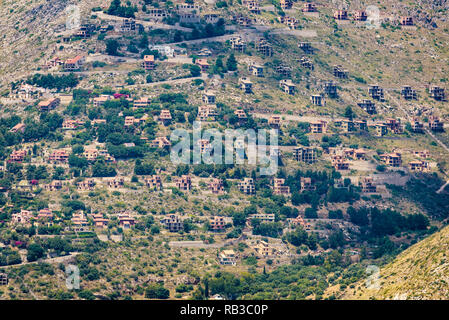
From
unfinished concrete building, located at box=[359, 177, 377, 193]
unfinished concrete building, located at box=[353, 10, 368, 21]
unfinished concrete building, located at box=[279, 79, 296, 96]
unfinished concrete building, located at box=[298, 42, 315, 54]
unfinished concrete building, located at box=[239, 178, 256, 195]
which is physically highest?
unfinished concrete building, located at box=[353, 10, 368, 21]

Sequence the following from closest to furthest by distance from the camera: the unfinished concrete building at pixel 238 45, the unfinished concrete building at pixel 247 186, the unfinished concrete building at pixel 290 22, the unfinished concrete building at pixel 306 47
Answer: the unfinished concrete building at pixel 247 186 < the unfinished concrete building at pixel 238 45 < the unfinished concrete building at pixel 306 47 < the unfinished concrete building at pixel 290 22

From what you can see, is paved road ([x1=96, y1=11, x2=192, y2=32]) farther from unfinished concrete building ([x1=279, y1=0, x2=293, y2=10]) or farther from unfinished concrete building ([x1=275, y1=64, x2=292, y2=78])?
unfinished concrete building ([x1=279, y1=0, x2=293, y2=10])

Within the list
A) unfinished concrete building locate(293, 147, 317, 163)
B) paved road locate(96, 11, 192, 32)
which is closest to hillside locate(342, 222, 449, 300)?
unfinished concrete building locate(293, 147, 317, 163)

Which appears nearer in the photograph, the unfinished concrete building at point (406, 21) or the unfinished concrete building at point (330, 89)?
the unfinished concrete building at point (330, 89)

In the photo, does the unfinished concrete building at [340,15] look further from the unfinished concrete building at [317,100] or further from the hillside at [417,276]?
the hillside at [417,276]

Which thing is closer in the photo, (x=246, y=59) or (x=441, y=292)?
(x=441, y=292)

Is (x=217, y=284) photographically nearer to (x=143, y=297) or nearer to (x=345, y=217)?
(x=143, y=297)

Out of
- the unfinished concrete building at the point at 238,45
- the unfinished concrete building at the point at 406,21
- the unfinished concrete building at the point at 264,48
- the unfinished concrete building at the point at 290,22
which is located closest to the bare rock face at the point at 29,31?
the unfinished concrete building at the point at 238,45

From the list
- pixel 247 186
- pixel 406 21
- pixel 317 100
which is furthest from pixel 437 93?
pixel 247 186
